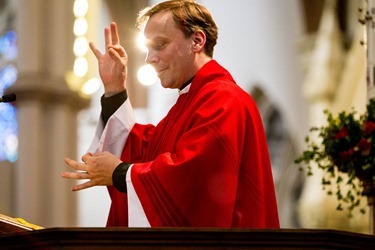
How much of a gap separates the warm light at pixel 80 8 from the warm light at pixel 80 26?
0.08m

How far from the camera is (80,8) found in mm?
12789

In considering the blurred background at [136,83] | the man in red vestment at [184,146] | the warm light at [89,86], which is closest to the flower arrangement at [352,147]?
the man in red vestment at [184,146]

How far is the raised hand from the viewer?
4.51 meters

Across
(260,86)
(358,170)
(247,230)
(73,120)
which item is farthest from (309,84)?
(247,230)

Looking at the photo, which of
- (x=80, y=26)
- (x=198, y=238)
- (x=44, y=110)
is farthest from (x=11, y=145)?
(x=198, y=238)

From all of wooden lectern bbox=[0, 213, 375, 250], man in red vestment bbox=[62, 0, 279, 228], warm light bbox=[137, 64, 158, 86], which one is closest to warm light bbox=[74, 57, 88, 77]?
warm light bbox=[137, 64, 158, 86]

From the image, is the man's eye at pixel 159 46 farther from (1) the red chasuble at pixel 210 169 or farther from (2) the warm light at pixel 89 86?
(2) the warm light at pixel 89 86

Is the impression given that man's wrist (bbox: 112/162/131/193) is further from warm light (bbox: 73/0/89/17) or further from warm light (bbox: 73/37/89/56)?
warm light (bbox: 73/0/89/17)

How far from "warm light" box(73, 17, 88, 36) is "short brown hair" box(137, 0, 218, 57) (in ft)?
26.6

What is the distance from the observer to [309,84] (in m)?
17.8

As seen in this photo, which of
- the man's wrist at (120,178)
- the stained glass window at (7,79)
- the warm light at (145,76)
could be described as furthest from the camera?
the warm light at (145,76)

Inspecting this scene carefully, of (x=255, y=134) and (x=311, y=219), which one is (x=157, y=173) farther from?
(x=311, y=219)

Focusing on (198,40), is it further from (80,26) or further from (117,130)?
(80,26)

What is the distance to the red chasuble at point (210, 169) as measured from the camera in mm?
3881
